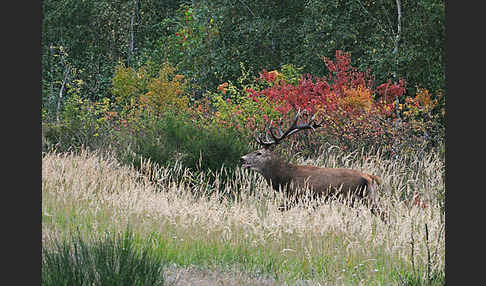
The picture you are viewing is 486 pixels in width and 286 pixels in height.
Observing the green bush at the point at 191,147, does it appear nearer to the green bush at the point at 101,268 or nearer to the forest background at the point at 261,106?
the forest background at the point at 261,106

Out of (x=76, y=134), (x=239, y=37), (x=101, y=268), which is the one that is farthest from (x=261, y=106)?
(x=101, y=268)

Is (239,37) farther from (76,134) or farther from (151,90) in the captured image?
(76,134)

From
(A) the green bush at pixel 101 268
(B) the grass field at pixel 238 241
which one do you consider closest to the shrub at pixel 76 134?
(B) the grass field at pixel 238 241

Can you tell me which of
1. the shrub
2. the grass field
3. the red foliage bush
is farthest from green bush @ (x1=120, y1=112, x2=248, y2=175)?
the shrub

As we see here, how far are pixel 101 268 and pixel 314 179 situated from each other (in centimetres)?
405

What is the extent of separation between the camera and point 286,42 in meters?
18.1

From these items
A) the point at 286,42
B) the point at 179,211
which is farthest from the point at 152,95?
the point at 179,211

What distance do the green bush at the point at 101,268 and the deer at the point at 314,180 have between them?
315 cm

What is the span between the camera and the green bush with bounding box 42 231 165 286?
4.37 m

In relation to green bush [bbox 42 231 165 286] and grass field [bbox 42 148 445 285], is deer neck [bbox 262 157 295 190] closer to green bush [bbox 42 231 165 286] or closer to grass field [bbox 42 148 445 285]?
grass field [bbox 42 148 445 285]

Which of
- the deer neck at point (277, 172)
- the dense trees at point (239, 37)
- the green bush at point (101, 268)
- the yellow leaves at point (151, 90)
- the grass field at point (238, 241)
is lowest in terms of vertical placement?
the grass field at point (238, 241)

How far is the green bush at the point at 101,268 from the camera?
4.37 metres

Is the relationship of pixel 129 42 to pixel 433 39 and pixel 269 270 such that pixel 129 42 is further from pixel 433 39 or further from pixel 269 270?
pixel 269 270


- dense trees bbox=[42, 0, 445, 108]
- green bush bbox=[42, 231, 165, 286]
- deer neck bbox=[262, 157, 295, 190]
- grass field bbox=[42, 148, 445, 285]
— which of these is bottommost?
grass field bbox=[42, 148, 445, 285]
